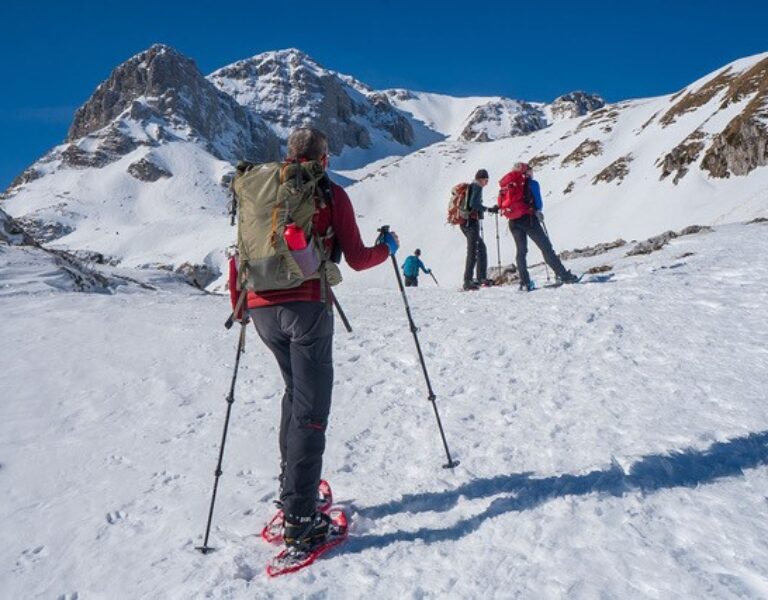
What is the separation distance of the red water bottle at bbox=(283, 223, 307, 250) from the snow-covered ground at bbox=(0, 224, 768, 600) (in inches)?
81.8

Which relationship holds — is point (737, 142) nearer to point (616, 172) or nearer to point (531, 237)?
point (616, 172)

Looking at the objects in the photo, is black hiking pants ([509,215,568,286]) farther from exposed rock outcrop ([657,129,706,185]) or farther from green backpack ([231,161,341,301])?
exposed rock outcrop ([657,129,706,185])

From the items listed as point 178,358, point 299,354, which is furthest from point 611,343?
point 178,358

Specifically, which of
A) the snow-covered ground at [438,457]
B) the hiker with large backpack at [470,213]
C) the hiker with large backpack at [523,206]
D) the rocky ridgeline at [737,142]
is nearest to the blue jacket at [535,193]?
the hiker with large backpack at [523,206]

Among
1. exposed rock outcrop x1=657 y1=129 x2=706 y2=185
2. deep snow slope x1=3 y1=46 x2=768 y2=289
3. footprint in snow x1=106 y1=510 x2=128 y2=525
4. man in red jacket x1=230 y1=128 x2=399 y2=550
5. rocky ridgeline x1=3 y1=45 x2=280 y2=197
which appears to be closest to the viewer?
man in red jacket x1=230 y1=128 x2=399 y2=550

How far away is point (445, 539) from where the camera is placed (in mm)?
3816

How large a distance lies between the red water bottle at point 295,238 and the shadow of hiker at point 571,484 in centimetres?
208

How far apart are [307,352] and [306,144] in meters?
1.46

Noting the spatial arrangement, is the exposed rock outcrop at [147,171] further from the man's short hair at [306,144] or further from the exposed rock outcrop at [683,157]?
the man's short hair at [306,144]

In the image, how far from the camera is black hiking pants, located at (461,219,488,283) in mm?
14078

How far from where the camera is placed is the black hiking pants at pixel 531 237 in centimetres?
1147

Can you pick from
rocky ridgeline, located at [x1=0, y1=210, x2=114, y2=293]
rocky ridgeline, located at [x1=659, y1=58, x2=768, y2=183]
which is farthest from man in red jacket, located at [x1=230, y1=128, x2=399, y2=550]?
rocky ridgeline, located at [x1=659, y1=58, x2=768, y2=183]

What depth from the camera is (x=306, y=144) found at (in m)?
3.97

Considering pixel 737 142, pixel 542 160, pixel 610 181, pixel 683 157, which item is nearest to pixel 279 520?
pixel 737 142
